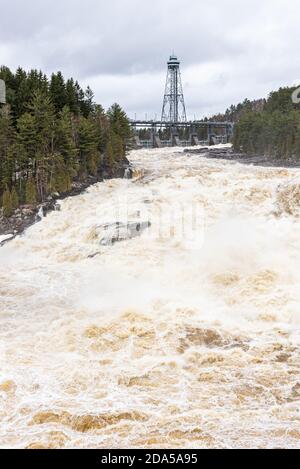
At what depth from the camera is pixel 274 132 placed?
6562 centimetres

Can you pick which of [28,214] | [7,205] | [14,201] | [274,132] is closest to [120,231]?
[28,214]

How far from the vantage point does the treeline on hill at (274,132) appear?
201ft

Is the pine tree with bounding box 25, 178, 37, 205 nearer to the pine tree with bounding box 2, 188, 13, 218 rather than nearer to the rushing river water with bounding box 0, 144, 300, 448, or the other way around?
the pine tree with bounding box 2, 188, 13, 218

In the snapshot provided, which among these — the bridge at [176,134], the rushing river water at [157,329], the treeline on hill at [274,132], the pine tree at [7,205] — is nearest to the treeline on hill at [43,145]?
→ the pine tree at [7,205]

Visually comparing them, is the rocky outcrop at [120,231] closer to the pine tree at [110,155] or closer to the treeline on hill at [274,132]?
the pine tree at [110,155]

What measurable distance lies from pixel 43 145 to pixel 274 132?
39365 mm

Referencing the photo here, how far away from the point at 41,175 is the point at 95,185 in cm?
496

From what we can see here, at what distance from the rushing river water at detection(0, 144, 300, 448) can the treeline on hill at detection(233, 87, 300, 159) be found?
107 ft

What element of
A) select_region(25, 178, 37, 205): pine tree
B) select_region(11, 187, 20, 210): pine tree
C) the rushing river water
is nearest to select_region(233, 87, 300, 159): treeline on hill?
the rushing river water

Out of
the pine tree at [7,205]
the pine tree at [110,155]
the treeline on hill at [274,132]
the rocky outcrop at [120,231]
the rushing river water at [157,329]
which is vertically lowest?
the rushing river water at [157,329]

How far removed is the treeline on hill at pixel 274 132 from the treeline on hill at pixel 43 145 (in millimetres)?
25008

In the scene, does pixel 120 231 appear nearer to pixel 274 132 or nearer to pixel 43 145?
pixel 43 145

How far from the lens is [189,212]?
29.5 m

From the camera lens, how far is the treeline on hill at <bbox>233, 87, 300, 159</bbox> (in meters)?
61.2
